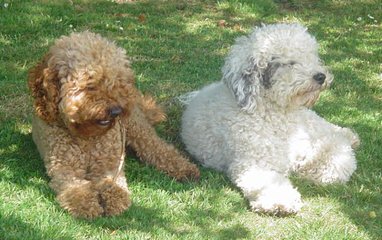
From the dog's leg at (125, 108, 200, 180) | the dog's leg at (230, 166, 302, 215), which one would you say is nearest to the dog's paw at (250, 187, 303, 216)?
the dog's leg at (230, 166, 302, 215)

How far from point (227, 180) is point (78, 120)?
1.38m

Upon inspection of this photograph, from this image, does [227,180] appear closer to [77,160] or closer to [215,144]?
[215,144]

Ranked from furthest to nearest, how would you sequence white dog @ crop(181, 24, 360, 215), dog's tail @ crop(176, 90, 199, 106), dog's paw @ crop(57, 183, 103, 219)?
dog's tail @ crop(176, 90, 199, 106) < white dog @ crop(181, 24, 360, 215) < dog's paw @ crop(57, 183, 103, 219)

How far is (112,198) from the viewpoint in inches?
179

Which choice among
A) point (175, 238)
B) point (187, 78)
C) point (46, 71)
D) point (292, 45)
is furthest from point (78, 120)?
point (187, 78)

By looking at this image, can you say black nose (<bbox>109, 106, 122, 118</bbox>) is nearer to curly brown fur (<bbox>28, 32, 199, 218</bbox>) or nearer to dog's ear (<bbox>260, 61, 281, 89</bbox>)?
curly brown fur (<bbox>28, 32, 199, 218</bbox>)

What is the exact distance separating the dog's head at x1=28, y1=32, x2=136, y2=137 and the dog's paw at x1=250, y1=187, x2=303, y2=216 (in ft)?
3.77

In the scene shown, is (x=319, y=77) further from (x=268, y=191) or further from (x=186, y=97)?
(x=186, y=97)

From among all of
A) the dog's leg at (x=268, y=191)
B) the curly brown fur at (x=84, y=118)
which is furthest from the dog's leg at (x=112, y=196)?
the dog's leg at (x=268, y=191)

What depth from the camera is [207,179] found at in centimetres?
514

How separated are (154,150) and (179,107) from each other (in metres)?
1.20

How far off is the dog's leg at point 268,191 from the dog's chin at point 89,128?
43.7 inches

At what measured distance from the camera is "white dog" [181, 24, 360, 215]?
4.88 metres

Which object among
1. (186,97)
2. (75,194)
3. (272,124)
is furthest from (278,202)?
(186,97)
